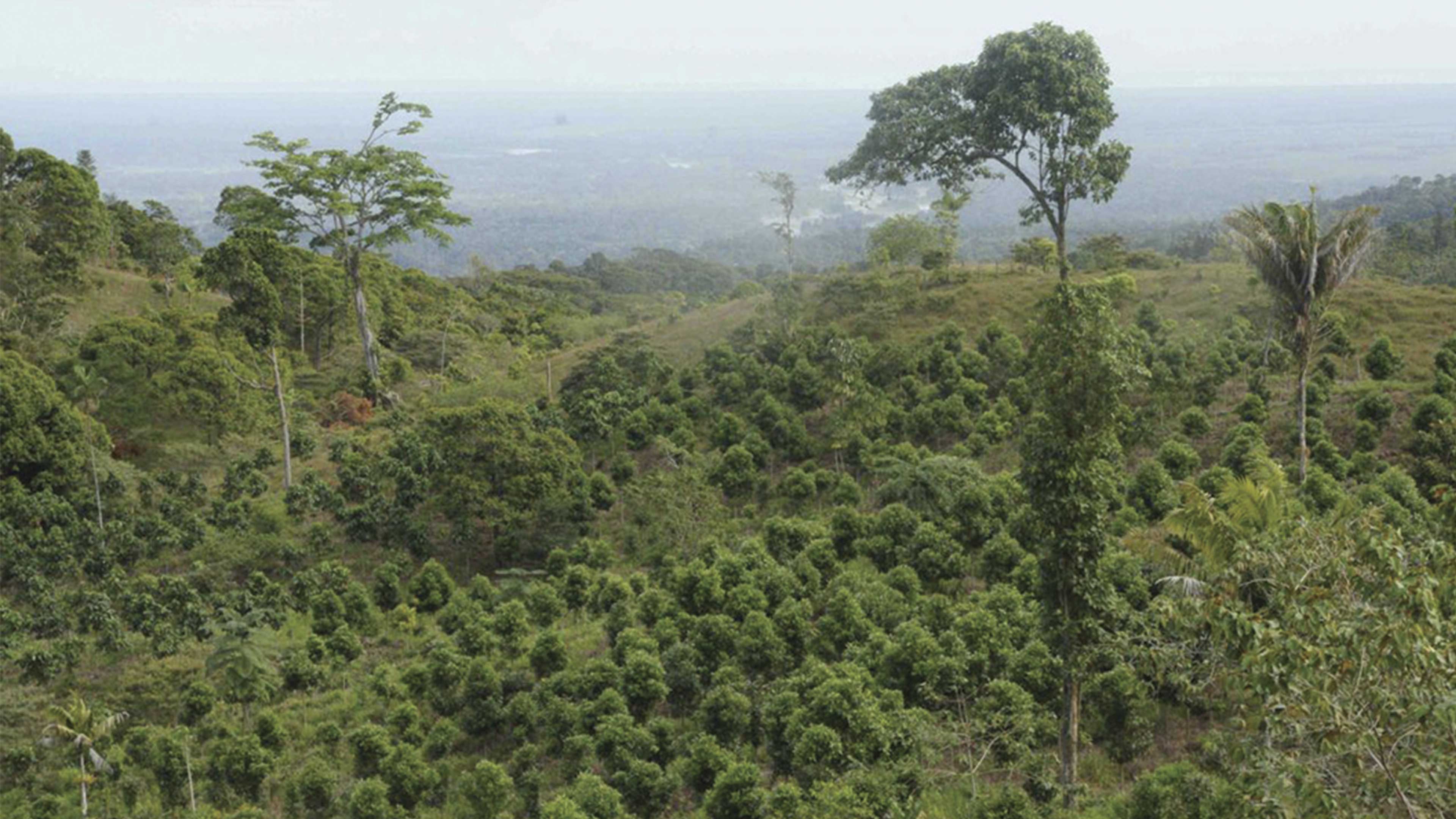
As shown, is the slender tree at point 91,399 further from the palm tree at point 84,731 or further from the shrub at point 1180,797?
the shrub at point 1180,797

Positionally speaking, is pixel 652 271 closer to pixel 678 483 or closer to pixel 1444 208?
pixel 1444 208

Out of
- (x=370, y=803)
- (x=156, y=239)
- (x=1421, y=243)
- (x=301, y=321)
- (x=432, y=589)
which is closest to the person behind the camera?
(x=370, y=803)

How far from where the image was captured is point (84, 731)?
13.0 meters

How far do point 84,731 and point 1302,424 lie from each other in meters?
18.1

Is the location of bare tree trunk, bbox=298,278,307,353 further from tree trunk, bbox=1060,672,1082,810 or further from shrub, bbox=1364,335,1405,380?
shrub, bbox=1364,335,1405,380

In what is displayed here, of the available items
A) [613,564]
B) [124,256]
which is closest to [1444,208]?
[613,564]

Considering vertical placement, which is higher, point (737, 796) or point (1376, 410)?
point (1376, 410)

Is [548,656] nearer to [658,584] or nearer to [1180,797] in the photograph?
[658,584]

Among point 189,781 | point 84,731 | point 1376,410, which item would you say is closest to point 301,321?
point 84,731

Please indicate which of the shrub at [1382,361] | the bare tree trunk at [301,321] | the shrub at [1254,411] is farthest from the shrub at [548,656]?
the shrub at [1382,361]

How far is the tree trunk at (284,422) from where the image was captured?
76.1 ft

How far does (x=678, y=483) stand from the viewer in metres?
20.2

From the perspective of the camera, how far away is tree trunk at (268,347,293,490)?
23.2 meters

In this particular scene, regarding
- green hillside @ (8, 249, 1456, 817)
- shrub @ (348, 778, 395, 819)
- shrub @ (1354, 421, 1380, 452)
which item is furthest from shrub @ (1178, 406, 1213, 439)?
shrub @ (348, 778, 395, 819)
